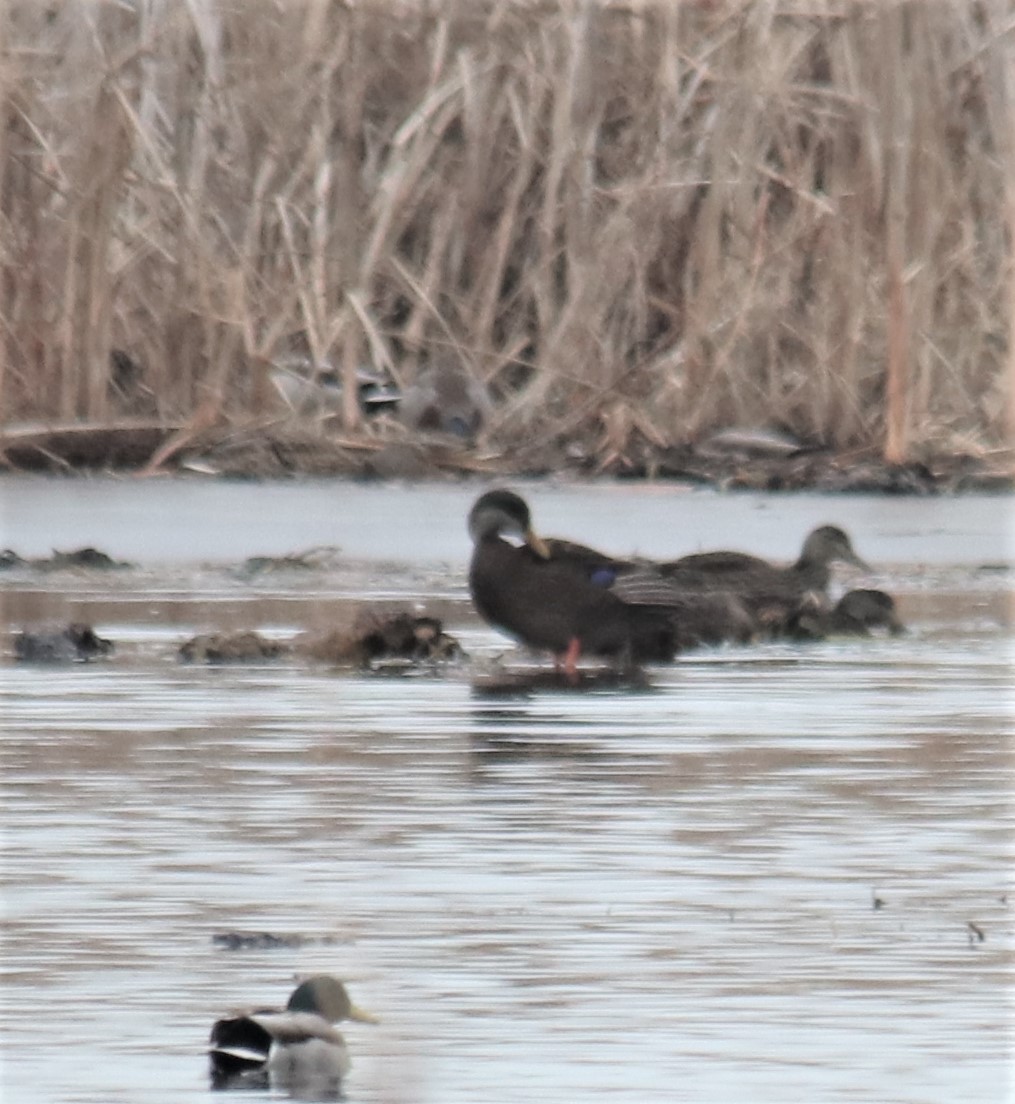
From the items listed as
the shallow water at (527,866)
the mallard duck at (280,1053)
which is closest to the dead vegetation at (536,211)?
the shallow water at (527,866)

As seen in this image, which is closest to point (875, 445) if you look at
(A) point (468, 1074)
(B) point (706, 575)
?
(B) point (706, 575)

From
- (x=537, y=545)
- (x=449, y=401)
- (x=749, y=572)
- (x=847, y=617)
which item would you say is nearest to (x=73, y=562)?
(x=537, y=545)

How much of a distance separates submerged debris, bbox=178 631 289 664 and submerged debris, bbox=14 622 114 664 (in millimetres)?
248

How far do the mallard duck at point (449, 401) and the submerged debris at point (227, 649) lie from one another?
636 centimetres

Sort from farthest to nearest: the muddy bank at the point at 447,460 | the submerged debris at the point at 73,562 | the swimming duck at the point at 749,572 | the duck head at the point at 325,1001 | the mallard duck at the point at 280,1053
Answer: the muddy bank at the point at 447,460
the submerged debris at the point at 73,562
the swimming duck at the point at 749,572
the duck head at the point at 325,1001
the mallard duck at the point at 280,1053

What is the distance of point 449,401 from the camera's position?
640 inches

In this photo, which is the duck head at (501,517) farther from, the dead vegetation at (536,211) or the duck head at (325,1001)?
the duck head at (325,1001)

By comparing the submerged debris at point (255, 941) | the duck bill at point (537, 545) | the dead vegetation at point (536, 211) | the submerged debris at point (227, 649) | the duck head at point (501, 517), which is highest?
the dead vegetation at point (536, 211)

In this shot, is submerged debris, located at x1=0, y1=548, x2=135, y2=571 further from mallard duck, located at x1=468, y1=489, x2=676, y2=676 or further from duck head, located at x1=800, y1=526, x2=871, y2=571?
duck head, located at x1=800, y1=526, x2=871, y2=571

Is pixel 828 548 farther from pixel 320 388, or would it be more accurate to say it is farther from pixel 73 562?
pixel 320 388

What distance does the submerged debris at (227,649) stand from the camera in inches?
386

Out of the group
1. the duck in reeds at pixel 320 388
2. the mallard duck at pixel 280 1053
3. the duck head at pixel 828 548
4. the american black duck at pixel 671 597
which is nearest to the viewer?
the mallard duck at pixel 280 1053

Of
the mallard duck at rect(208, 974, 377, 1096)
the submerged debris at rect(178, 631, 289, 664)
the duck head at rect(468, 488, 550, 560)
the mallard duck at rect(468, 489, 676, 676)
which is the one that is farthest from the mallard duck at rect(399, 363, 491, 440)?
the mallard duck at rect(208, 974, 377, 1096)

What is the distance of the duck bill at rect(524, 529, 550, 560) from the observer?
1066cm
